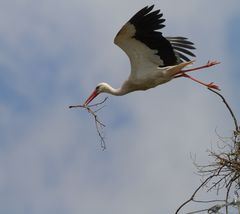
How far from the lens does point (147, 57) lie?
10.4 meters

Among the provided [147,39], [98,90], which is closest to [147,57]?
[147,39]

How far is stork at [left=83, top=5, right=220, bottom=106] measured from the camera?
9.92 meters

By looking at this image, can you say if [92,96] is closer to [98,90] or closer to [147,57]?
[98,90]

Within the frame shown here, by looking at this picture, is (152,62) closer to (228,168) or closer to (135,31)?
(135,31)

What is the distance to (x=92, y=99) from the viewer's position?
11156 mm

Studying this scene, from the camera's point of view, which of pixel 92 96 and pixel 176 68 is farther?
pixel 92 96

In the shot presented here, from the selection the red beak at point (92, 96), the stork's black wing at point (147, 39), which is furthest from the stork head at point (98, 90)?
the stork's black wing at point (147, 39)

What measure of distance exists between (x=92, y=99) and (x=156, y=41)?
151 centimetres

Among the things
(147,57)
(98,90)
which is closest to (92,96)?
(98,90)

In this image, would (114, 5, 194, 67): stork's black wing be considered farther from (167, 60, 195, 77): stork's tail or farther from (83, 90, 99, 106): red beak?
(83, 90, 99, 106): red beak

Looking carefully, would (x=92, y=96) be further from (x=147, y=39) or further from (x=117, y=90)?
(x=147, y=39)

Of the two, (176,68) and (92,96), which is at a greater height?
(92,96)

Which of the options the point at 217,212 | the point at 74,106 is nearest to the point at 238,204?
the point at 217,212

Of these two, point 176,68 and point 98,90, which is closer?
point 176,68
